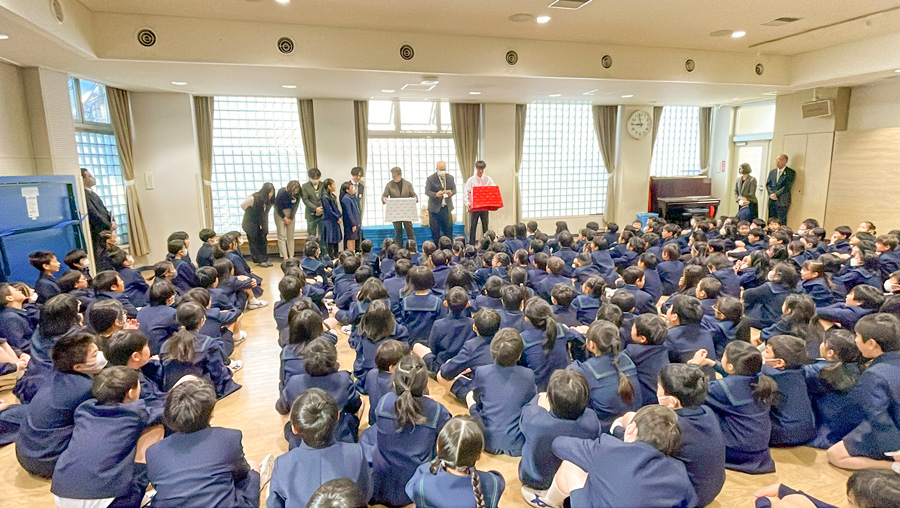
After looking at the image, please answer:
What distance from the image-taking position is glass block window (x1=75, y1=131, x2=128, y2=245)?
659 cm

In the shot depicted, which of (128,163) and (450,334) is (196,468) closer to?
(450,334)

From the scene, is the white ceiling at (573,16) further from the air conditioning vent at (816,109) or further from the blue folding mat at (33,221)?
the blue folding mat at (33,221)

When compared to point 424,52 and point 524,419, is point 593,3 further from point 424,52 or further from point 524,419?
point 524,419

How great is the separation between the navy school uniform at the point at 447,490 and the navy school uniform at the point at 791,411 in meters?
1.67

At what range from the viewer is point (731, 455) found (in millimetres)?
2383

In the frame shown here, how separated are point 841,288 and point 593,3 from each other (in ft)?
11.6

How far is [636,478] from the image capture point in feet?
5.16

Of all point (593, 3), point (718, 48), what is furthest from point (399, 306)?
point (718, 48)

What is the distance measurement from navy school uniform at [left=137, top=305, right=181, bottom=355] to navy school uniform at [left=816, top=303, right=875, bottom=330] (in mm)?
4441

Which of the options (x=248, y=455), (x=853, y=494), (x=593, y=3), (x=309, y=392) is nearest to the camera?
(x=853, y=494)

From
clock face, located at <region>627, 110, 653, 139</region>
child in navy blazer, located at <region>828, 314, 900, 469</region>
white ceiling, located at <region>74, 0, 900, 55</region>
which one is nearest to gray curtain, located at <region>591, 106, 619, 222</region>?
clock face, located at <region>627, 110, 653, 139</region>

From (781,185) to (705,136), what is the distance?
96.5 inches

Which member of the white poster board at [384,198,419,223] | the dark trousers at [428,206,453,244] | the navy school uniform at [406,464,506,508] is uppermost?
the white poster board at [384,198,419,223]

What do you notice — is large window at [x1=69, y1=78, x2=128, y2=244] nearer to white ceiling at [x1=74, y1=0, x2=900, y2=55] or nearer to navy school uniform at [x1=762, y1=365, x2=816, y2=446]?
white ceiling at [x1=74, y1=0, x2=900, y2=55]
